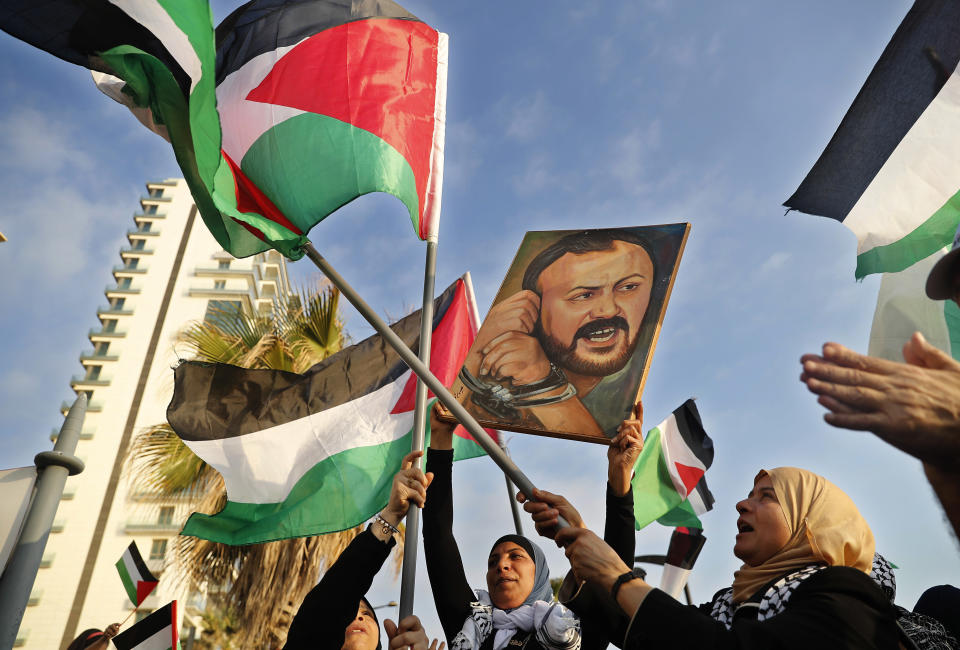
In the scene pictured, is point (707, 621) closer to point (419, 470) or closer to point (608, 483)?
point (608, 483)

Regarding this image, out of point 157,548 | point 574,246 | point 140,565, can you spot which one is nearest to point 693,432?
point 574,246

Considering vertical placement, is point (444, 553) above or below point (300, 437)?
below

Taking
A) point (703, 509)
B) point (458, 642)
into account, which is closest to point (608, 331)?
point (458, 642)

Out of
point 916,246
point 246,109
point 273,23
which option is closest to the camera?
point 916,246

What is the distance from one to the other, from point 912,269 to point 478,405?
198cm

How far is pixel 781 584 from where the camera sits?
7.30ft

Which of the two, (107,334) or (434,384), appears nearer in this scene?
(434,384)

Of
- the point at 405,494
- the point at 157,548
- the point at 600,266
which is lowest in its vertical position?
the point at 405,494

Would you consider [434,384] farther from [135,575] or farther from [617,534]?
[135,575]

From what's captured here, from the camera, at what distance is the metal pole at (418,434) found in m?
3.37

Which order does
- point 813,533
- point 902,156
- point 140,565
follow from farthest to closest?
point 140,565
point 902,156
point 813,533

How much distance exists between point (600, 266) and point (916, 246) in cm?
150

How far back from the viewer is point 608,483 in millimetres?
3332

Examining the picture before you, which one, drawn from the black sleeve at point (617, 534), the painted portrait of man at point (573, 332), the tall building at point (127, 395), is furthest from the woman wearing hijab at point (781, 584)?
the tall building at point (127, 395)
